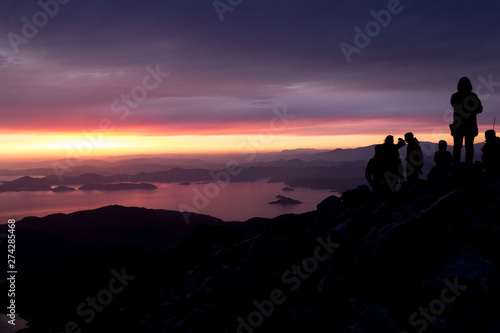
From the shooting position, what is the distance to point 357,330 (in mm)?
7133

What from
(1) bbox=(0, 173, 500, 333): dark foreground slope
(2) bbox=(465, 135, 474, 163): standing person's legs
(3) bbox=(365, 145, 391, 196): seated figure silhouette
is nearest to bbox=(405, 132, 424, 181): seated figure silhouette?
(1) bbox=(0, 173, 500, 333): dark foreground slope

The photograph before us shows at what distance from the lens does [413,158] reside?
15.0 m

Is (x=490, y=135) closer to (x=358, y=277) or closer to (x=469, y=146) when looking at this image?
(x=469, y=146)

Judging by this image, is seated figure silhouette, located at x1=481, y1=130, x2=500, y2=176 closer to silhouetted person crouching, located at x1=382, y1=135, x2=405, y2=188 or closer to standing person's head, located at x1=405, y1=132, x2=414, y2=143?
standing person's head, located at x1=405, y1=132, x2=414, y2=143

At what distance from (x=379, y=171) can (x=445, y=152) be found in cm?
352

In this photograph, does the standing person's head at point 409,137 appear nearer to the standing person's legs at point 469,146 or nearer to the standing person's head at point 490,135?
the standing person's legs at point 469,146

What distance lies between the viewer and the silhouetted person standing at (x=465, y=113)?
1313 centimetres

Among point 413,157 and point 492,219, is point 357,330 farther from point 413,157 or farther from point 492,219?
point 413,157

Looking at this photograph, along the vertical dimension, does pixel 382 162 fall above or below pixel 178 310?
above

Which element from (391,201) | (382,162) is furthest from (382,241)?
(382,162)

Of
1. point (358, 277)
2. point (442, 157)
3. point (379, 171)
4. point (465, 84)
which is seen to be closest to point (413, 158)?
point (442, 157)

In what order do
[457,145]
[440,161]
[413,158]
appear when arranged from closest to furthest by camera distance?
1. [457,145]
2. [413,158]
3. [440,161]

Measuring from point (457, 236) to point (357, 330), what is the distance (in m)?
4.62

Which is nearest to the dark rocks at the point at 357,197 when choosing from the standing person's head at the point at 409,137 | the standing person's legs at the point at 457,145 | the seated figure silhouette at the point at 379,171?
the seated figure silhouette at the point at 379,171
